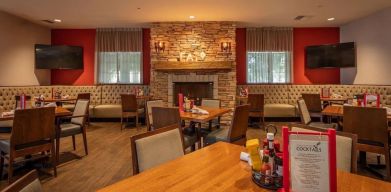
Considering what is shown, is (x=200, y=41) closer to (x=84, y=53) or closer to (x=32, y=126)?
(x=84, y=53)

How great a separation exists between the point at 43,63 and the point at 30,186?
7.11 metres

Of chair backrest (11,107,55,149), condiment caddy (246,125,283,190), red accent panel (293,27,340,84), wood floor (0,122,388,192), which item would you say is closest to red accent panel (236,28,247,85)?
red accent panel (293,27,340,84)

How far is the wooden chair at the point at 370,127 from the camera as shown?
8.78ft

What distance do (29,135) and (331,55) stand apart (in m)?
7.07

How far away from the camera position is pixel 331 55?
272 inches

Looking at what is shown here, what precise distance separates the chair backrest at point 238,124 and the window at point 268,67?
4586 mm

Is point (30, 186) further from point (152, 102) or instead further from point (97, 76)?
point (97, 76)

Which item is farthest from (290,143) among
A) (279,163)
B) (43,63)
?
(43,63)

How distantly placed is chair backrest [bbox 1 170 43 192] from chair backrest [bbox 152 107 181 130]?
76.7 inches

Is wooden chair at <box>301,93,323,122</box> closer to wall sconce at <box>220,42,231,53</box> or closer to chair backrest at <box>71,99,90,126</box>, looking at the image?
wall sconce at <box>220,42,231,53</box>

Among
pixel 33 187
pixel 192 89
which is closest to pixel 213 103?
pixel 192 89

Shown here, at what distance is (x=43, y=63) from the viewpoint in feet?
22.5

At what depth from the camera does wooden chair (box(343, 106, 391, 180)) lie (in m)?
2.68

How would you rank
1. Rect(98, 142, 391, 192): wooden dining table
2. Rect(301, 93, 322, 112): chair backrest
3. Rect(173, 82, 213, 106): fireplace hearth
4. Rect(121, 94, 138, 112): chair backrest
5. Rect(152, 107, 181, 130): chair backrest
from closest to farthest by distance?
Rect(98, 142, 391, 192): wooden dining table
Rect(152, 107, 181, 130): chair backrest
Rect(301, 93, 322, 112): chair backrest
Rect(121, 94, 138, 112): chair backrest
Rect(173, 82, 213, 106): fireplace hearth
